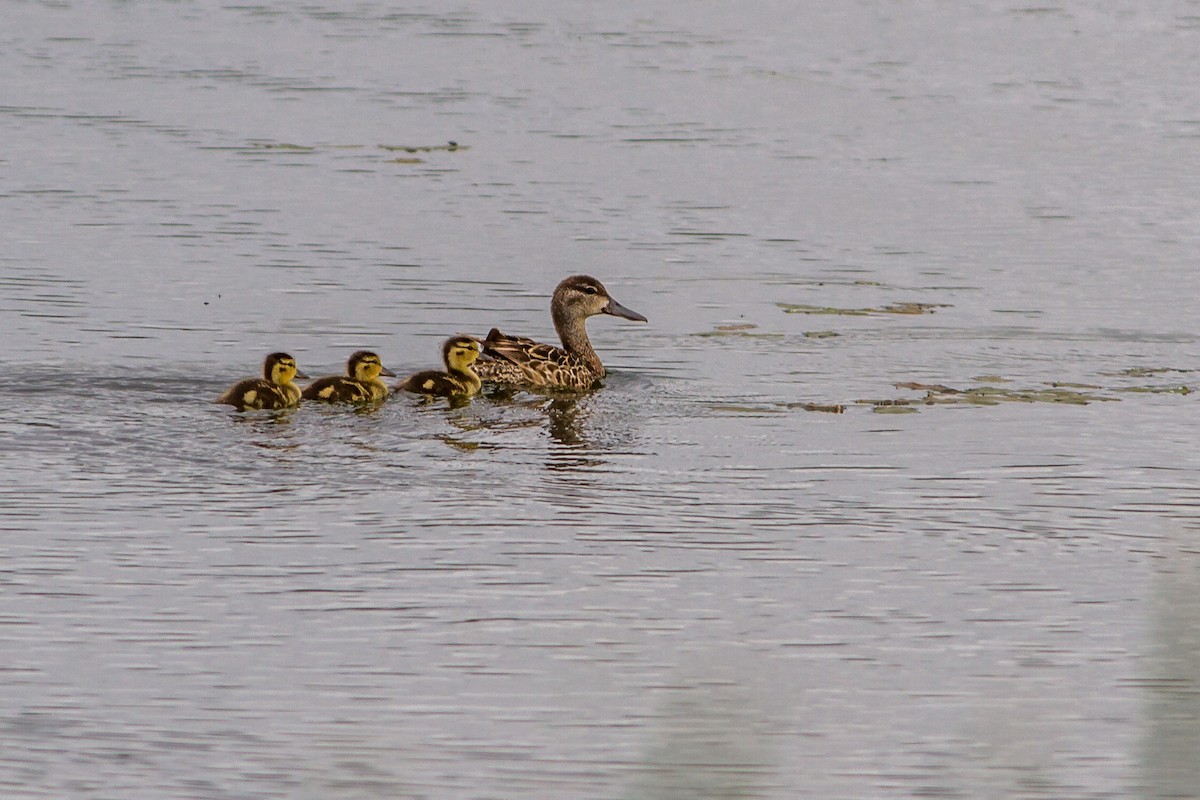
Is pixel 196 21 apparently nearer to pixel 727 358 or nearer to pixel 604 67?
pixel 604 67

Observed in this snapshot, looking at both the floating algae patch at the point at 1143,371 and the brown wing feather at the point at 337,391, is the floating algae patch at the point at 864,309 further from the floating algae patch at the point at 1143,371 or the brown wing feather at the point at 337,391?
the brown wing feather at the point at 337,391

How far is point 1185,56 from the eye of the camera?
2247 cm

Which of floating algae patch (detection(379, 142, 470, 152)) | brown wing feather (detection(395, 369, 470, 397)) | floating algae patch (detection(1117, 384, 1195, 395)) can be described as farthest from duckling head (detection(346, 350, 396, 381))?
floating algae patch (detection(379, 142, 470, 152))

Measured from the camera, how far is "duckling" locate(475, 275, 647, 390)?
1023 cm

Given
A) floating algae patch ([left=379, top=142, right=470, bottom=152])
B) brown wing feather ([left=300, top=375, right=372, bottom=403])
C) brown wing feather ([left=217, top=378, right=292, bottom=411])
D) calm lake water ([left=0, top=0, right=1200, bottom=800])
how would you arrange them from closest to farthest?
calm lake water ([left=0, top=0, right=1200, bottom=800]), brown wing feather ([left=217, top=378, right=292, bottom=411]), brown wing feather ([left=300, top=375, right=372, bottom=403]), floating algae patch ([left=379, top=142, right=470, bottom=152])

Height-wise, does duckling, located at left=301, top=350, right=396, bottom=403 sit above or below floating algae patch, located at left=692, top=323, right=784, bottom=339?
below

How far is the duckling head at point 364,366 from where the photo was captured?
9.38m

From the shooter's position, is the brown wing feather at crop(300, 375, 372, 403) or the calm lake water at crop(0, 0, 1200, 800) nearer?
the calm lake water at crop(0, 0, 1200, 800)

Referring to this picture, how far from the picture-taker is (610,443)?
8.84 metres

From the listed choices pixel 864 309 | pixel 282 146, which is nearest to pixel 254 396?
pixel 864 309

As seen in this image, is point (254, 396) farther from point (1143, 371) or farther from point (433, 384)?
point (1143, 371)

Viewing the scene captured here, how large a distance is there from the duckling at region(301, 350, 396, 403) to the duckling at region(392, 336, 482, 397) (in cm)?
22

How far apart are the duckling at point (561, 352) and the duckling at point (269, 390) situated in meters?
1.21

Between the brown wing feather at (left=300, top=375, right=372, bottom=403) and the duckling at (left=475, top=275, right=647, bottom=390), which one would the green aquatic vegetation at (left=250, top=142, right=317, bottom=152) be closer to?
the duckling at (left=475, top=275, right=647, bottom=390)
